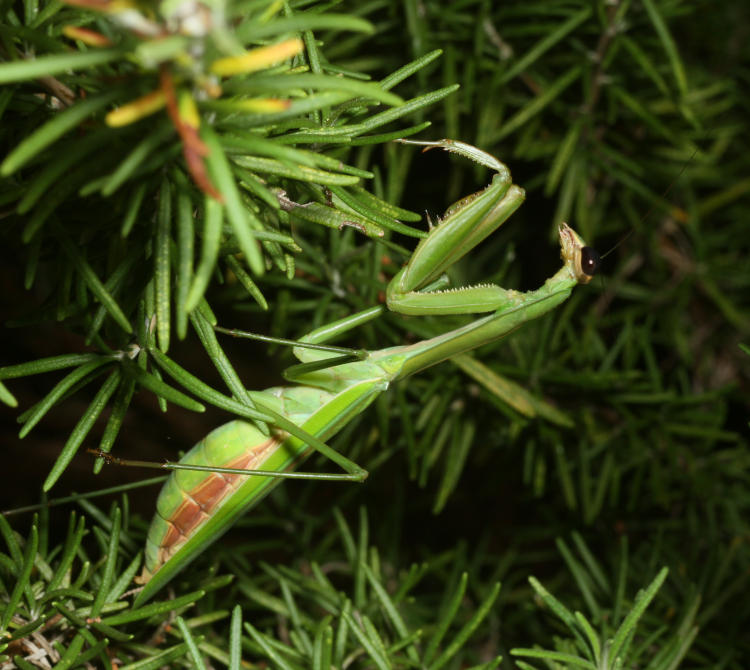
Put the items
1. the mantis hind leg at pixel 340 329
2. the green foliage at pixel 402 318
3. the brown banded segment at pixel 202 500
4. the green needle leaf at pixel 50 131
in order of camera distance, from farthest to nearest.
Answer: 1. the mantis hind leg at pixel 340 329
2. the brown banded segment at pixel 202 500
3. the green foliage at pixel 402 318
4. the green needle leaf at pixel 50 131

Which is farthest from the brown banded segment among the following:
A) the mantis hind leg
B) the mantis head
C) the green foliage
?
the mantis head

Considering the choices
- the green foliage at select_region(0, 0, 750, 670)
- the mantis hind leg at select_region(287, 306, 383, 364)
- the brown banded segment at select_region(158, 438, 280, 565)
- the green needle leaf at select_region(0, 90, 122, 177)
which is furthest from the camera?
the mantis hind leg at select_region(287, 306, 383, 364)

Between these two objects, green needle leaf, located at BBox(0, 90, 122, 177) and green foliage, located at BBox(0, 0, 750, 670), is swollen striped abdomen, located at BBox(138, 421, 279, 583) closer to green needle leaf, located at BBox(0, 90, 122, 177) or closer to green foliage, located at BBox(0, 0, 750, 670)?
green foliage, located at BBox(0, 0, 750, 670)

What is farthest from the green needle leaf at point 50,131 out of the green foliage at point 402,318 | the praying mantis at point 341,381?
the praying mantis at point 341,381

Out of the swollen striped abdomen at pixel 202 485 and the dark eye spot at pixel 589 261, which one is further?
the dark eye spot at pixel 589 261

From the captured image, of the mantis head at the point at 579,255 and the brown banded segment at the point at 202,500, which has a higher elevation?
the mantis head at the point at 579,255

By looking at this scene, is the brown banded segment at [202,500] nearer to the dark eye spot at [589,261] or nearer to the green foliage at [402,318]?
the green foliage at [402,318]
